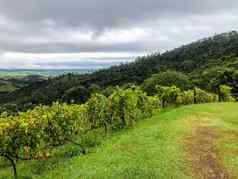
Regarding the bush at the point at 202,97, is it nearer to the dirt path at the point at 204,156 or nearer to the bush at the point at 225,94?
the bush at the point at 225,94

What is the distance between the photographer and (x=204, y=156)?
23.1 metres

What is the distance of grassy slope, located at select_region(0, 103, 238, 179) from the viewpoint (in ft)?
66.4

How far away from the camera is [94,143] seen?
1281 inches

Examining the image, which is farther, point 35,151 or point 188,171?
point 35,151

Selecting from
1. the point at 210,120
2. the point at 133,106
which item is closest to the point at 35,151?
the point at 133,106

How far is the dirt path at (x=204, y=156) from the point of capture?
19.8 meters

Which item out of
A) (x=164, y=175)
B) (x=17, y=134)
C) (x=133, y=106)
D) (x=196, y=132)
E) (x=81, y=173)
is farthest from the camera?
(x=133, y=106)

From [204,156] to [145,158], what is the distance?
423cm

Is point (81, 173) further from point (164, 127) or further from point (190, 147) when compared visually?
point (164, 127)

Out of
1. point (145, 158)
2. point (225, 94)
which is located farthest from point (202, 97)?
point (145, 158)

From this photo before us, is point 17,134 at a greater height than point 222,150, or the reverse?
point 17,134

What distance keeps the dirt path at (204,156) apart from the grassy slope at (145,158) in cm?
48

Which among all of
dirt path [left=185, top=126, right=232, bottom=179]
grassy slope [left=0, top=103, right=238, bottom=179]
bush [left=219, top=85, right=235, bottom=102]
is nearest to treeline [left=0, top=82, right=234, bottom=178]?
grassy slope [left=0, top=103, right=238, bottom=179]

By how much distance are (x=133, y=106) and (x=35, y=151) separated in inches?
689
